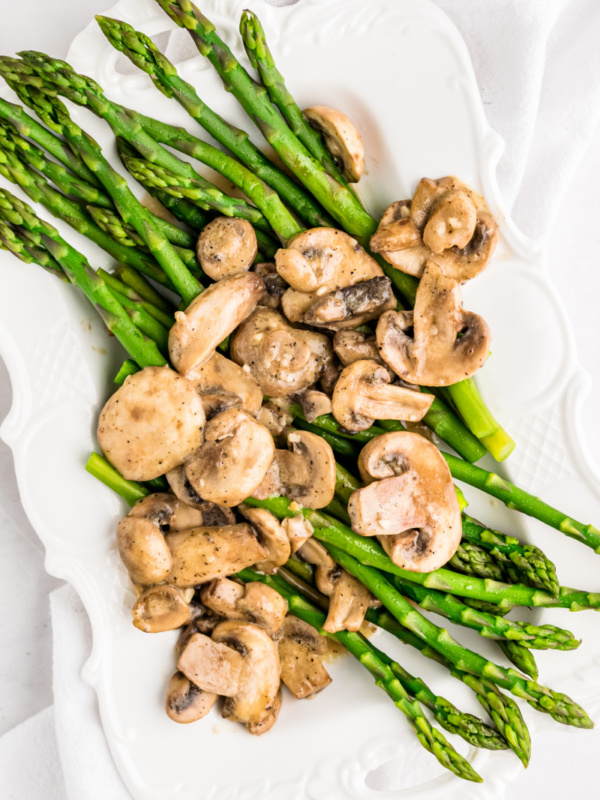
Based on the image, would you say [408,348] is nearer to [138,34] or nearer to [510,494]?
[510,494]

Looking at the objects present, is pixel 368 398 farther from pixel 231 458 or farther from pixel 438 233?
pixel 438 233

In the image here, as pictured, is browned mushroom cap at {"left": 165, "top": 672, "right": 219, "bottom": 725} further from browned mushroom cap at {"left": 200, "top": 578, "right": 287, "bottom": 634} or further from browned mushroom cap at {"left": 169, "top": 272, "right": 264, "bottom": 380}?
browned mushroom cap at {"left": 169, "top": 272, "right": 264, "bottom": 380}

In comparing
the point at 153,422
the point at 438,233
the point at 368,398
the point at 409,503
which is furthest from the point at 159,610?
the point at 438,233

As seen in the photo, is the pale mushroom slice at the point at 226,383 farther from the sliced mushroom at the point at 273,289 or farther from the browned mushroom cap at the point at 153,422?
the sliced mushroom at the point at 273,289

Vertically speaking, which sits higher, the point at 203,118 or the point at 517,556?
the point at 203,118

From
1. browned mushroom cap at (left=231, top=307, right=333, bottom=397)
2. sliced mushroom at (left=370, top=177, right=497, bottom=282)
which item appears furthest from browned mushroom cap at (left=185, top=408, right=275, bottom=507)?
sliced mushroom at (left=370, top=177, right=497, bottom=282)

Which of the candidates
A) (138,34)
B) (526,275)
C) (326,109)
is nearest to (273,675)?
(526,275)
